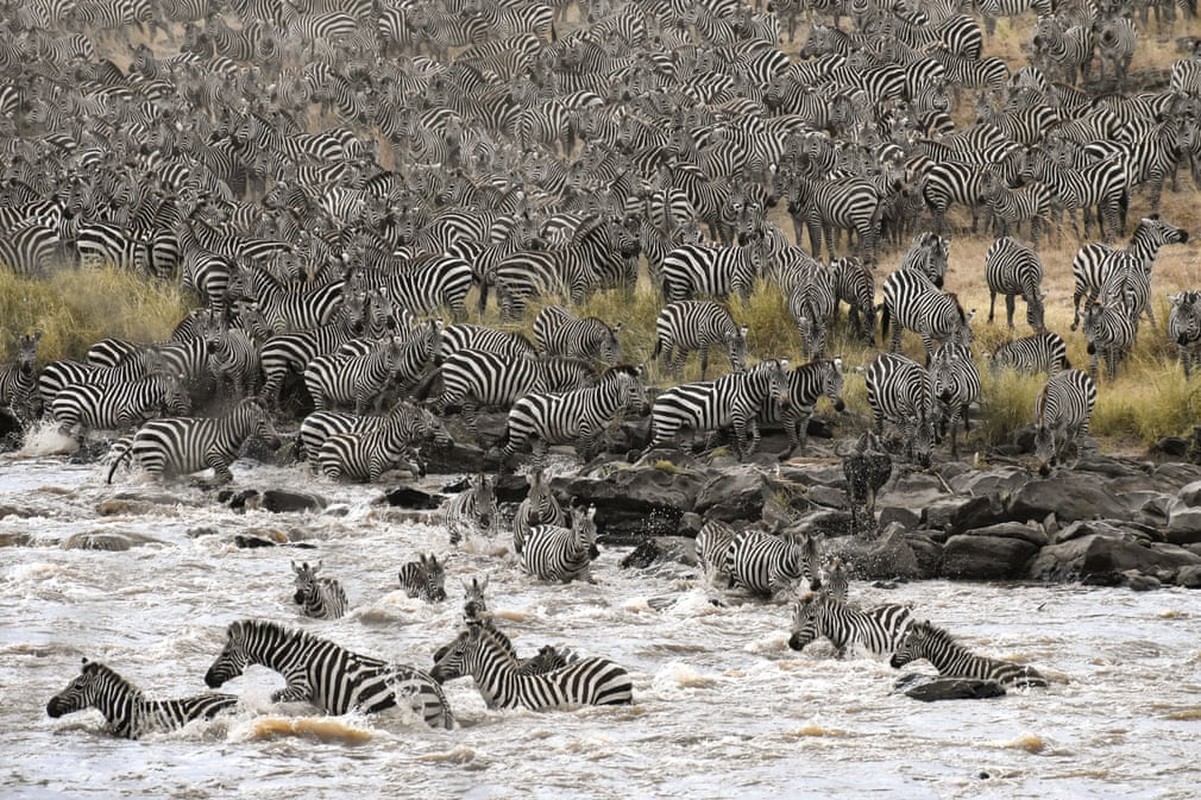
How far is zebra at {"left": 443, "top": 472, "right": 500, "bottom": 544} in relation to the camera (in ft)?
54.6

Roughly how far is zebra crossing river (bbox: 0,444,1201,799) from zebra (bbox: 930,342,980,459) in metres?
3.76

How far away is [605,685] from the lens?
12.0 meters

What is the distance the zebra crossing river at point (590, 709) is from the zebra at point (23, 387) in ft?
15.5

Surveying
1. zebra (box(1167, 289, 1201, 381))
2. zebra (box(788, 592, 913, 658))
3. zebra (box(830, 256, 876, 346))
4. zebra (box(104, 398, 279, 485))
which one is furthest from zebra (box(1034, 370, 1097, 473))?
zebra (box(104, 398, 279, 485))

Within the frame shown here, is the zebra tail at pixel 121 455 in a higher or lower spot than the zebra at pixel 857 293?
lower

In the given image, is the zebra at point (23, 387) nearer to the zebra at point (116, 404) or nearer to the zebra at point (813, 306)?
the zebra at point (116, 404)

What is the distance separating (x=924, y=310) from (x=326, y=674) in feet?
36.4

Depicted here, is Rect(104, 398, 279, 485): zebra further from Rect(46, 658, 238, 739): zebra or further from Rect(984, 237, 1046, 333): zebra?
Rect(984, 237, 1046, 333): zebra

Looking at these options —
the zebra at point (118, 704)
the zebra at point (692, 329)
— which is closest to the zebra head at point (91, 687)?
the zebra at point (118, 704)

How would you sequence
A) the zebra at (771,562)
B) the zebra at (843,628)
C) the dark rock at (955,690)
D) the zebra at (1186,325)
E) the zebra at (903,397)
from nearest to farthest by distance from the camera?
the dark rock at (955,690)
the zebra at (843,628)
the zebra at (771,562)
the zebra at (903,397)
the zebra at (1186,325)

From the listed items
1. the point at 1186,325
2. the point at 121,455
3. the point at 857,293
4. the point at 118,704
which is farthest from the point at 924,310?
the point at 118,704

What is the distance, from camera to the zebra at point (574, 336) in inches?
858

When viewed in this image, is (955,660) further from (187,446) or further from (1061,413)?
(187,446)


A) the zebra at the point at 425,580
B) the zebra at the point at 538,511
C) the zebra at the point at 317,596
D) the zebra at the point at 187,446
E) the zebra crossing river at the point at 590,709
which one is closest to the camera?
the zebra crossing river at the point at 590,709
